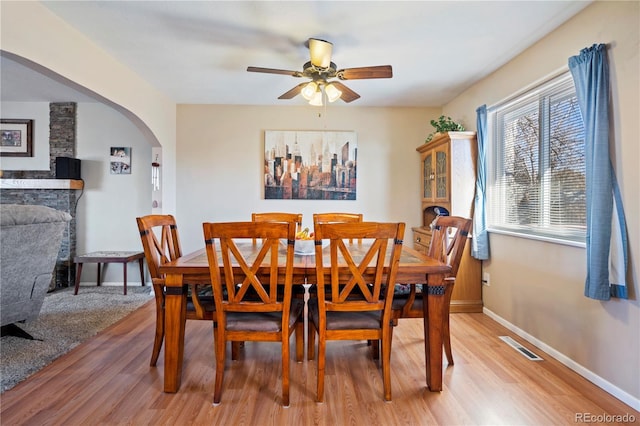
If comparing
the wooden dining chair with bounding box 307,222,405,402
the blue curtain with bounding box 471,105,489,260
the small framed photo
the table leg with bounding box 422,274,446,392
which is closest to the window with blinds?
the blue curtain with bounding box 471,105,489,260

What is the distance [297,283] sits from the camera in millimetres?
1799

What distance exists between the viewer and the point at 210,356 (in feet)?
7.50

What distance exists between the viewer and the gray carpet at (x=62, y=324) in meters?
2.12

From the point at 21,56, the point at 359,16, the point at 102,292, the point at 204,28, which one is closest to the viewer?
the point at 21,56

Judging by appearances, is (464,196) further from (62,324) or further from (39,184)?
(39,184)

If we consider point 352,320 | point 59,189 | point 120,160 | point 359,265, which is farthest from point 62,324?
point 359,265

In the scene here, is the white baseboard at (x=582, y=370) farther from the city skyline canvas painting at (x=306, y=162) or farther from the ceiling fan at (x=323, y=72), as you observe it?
the city skyline canvas painting at (x=306, y=162)

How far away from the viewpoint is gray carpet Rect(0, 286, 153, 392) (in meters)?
2.12

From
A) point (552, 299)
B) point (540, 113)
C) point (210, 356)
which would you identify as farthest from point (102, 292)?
point (540, 113)

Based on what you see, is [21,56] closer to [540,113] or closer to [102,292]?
[102,292]

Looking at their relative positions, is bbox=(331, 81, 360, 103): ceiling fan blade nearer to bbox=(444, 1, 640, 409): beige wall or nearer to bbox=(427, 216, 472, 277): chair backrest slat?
bbox=(427, 216, 472, 277): chair backrest slat

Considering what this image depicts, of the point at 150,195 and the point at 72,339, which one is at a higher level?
the point at 150,195

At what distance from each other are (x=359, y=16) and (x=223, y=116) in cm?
257

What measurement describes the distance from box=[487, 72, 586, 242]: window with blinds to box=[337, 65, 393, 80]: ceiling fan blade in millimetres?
1335
